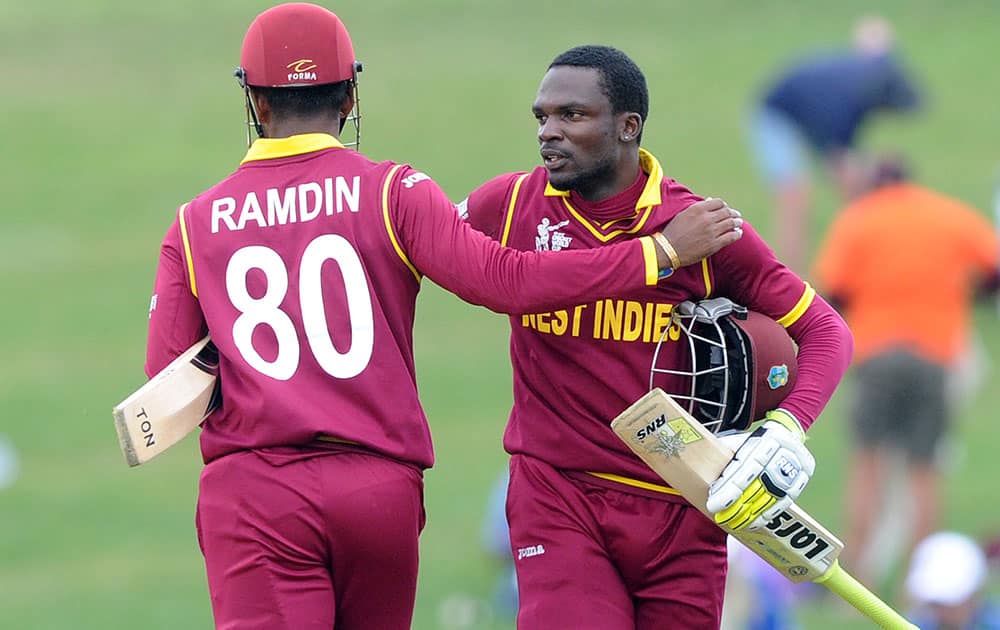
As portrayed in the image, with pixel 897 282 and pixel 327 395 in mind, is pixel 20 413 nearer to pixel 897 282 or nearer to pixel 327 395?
pixel 897 282

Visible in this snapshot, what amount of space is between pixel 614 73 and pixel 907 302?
6084 mm

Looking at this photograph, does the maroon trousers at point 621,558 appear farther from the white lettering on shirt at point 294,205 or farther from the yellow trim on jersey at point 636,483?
the white lettering on shirt at point 294,205

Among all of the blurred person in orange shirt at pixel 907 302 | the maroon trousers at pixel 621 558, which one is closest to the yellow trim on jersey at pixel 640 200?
the maroon trousers at pixel 621 558

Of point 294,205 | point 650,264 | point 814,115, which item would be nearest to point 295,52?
point 294,205

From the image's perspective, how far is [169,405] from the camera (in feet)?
15.7

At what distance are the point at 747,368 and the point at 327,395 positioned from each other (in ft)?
3.71

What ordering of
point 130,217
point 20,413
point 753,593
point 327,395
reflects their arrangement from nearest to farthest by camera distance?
point 327,395 < point 753,593 < point 20,413 < point 130,217

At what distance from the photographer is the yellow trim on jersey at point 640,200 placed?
16.7 ft

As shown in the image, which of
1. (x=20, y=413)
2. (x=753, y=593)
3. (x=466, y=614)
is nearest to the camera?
(x=753, y=593)

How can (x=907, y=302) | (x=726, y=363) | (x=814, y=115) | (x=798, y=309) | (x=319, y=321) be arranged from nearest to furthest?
1. (x=319, y=321)
2. (x=726, y=363)
3. (x=798, y=309)
4. (x=907, y=302)
5. (x=814, y=115)

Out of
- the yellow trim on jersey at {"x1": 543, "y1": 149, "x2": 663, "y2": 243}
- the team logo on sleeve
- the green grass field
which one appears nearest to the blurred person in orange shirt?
the green grass field

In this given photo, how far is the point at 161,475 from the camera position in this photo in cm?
1349

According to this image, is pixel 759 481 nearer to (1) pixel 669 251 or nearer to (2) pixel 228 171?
(1) pixel 669 251

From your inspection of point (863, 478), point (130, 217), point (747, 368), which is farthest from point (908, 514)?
point (130, 217)
